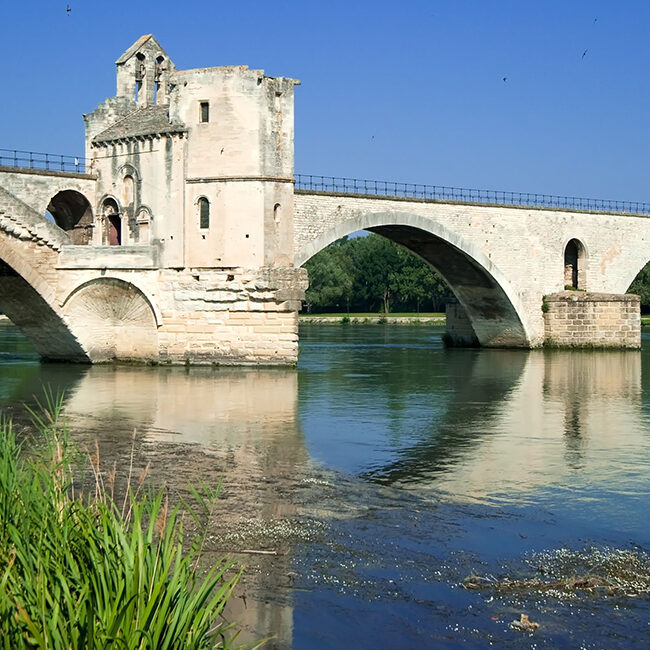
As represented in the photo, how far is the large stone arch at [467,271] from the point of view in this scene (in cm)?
3209

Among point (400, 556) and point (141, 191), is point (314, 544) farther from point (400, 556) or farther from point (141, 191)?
point (141, 191)

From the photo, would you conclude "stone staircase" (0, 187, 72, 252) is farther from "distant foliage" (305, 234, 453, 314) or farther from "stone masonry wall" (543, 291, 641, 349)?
"distant foliage" (305, 234, 453, 314)

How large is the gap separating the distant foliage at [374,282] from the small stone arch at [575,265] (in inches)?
1248

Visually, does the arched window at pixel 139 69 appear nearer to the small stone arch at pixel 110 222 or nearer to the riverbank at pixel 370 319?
the small stone arch at pixel 110 222

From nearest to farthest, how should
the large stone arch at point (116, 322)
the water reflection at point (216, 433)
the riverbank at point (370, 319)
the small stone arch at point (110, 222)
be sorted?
the water reflection at point (216, 433) < the large stone arch at point (116, 322) < the small stone arch at point (110, 222) < the riverbank at point (370, 319)

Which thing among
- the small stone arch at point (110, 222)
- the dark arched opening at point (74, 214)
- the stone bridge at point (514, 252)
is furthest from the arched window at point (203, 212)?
the stone bridge at point (514, 252)

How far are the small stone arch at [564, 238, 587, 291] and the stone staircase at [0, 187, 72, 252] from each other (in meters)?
20.9

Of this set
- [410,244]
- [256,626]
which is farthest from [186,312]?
[256,626]

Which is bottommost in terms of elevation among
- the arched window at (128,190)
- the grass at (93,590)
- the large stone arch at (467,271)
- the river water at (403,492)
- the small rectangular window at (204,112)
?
the river water at (403,492)

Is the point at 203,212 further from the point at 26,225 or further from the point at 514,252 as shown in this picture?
the point at 514,252

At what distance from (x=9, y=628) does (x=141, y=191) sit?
77.1 feet

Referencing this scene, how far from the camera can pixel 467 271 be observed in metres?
36.2

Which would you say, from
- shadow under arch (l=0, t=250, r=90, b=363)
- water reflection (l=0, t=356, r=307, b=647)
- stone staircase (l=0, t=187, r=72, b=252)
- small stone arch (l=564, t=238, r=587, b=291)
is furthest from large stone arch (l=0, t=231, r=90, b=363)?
small stone arch (l=564, t=238, r=587, b=291)

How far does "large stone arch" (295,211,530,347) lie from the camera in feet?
105
